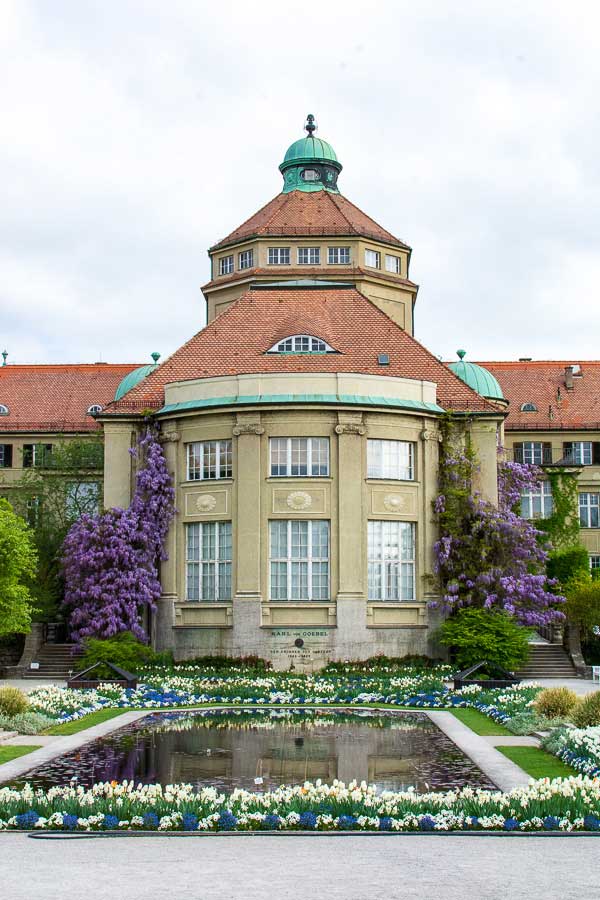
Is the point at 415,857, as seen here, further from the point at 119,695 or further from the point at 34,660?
the point at 34,660

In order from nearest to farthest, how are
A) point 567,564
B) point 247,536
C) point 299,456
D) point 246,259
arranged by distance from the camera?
point 247,536 < point 299,456 < point 567,564 < point 246,259

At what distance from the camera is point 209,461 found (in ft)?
140

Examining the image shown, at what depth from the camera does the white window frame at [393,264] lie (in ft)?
184

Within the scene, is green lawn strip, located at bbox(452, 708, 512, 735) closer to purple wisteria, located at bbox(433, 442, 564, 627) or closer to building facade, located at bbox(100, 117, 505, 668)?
building facade, located at bbox(100, 117, 505, 668)

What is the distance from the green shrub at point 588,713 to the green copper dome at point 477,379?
1339 inches

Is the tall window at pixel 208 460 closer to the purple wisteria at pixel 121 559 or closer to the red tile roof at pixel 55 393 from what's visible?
the purple wisteria at pixel 121 559

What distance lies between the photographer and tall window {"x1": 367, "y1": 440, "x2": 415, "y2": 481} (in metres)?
42.0

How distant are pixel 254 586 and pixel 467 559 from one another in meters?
7.57

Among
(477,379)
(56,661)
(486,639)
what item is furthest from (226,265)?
(486,639)

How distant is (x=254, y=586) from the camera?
40.5 meters

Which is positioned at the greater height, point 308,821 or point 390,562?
point 390,562

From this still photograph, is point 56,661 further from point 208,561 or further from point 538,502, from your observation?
point 538,502

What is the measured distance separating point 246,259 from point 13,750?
3643cm

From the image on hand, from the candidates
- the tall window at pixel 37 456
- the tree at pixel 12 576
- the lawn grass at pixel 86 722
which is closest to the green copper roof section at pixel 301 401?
the tree at pixel 12 576
